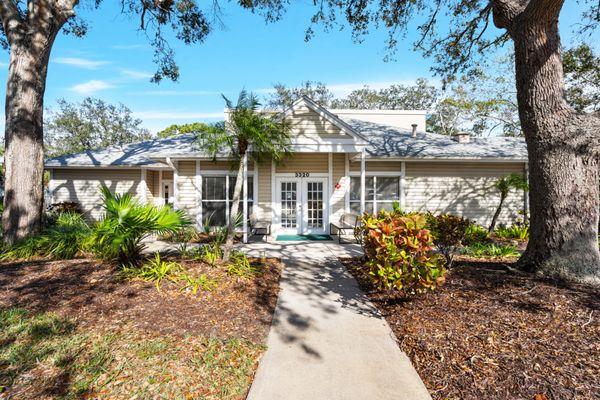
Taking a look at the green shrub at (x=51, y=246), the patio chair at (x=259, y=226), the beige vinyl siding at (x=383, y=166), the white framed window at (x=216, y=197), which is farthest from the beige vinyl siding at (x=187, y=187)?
the beige vinyl siding at (x=383, y=166)

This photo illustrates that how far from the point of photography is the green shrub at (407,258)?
428cm

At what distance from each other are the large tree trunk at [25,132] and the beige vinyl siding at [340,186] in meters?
8.86

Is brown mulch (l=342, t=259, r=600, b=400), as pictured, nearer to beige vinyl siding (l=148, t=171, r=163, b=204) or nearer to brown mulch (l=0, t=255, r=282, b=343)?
brown mulch (l=0, t=255, r=282, b=343)

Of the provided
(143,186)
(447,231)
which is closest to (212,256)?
(447,231)

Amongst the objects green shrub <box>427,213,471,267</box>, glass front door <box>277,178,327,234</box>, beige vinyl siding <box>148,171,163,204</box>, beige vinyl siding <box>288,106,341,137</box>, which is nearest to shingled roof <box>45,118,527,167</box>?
beige vinyl siding <box>288,106,341,137</box>

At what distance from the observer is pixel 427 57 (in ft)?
35.4

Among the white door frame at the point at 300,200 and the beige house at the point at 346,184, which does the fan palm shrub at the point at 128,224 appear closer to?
the beige house at the point at 346,184

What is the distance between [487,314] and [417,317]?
0.87 m

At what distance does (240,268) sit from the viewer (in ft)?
19.7

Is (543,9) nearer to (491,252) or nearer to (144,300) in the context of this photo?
(491,252)

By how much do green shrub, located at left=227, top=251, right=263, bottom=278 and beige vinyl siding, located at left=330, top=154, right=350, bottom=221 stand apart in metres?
5.48

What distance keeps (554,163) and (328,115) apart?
250 inches

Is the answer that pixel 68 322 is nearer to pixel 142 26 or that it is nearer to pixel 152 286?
pixel 152 286

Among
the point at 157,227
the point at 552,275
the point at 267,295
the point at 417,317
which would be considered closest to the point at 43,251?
the point at 157,227
